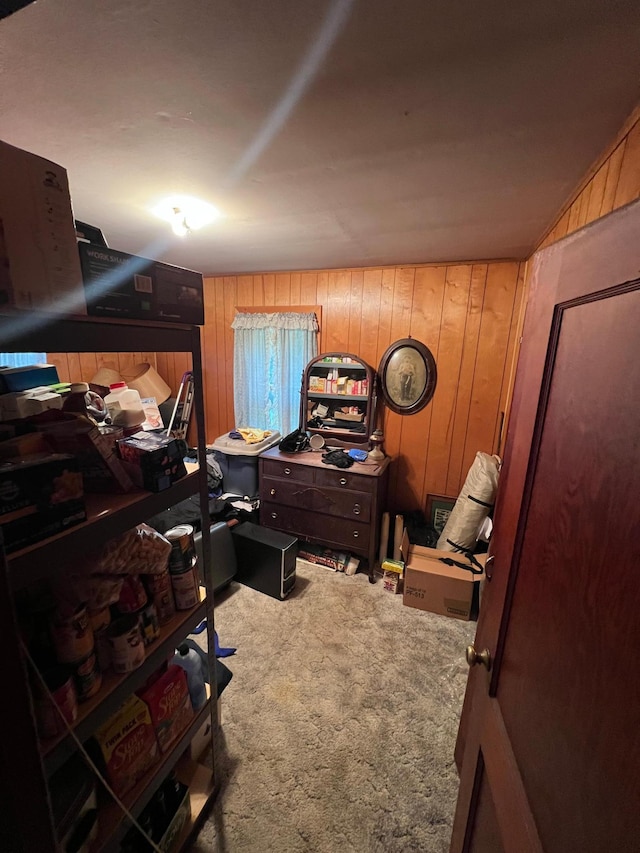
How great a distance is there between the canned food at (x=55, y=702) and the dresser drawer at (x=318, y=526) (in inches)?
74.4

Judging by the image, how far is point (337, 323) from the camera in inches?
115

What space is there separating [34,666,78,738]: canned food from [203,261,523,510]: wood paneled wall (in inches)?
97.5

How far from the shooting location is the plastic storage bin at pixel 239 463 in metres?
2.93

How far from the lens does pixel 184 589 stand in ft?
3.60

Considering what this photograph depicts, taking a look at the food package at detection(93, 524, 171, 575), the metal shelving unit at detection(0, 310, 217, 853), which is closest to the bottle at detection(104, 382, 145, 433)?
the metal shelving unit at detection(0, 310, 217, 853)

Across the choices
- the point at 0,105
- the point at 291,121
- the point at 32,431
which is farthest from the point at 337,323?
the point at 32,431

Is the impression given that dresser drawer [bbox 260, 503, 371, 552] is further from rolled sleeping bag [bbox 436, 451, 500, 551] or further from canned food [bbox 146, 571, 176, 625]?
canned food [bbox 146, 571, 176, 625]

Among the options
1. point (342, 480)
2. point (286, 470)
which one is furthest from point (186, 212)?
point (342, 480)

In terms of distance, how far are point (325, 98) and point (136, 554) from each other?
1315 millimetres

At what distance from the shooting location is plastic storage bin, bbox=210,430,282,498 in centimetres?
293

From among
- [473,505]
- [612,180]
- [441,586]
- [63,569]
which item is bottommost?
[441,586]

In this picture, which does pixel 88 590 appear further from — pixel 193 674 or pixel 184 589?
pixel 193 674

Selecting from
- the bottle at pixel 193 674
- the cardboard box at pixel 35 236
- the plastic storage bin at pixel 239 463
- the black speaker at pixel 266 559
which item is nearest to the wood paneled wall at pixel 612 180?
the cardboard box at pixel 35 236

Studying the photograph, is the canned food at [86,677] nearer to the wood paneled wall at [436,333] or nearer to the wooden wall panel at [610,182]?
the wooden wall panel at [610,182]
